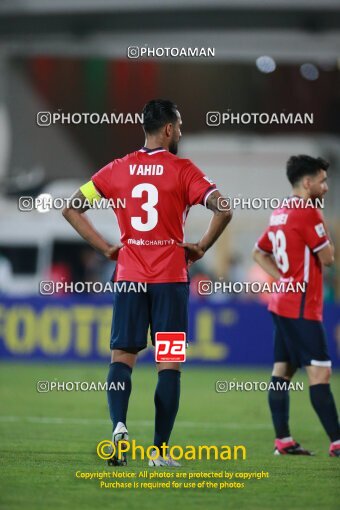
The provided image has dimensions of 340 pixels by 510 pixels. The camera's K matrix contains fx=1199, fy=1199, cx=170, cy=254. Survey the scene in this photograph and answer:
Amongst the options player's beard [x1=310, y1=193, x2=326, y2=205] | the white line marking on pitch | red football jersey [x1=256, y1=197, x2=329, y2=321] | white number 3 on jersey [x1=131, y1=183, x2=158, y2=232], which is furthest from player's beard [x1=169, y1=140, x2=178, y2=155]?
the white line marking on pitch

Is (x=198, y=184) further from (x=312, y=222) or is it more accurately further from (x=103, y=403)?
(x=103, y=403)

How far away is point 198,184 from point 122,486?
1909mm

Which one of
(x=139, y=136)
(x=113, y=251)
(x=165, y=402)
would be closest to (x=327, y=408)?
(x=165, y=402)

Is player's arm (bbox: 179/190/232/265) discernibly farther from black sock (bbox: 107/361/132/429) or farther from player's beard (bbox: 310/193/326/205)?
player's beard (bbox: 310/193/326/205)

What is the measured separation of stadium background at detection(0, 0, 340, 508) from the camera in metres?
17.7

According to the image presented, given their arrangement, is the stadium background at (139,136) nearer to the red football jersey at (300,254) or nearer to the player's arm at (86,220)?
the red football jersey at (300,254)

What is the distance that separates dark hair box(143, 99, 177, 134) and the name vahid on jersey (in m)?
0.24

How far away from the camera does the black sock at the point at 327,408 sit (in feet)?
27.6

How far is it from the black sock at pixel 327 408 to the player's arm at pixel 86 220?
1.92 metres

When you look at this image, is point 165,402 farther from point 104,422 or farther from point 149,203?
point 104,422

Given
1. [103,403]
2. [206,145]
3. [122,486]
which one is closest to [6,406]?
[103,403]

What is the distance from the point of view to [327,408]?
27.6 ft

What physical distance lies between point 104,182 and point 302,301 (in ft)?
6.23

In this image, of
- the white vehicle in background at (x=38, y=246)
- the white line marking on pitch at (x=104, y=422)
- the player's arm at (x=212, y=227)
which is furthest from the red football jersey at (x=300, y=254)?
the white vehicle in background at (x=38, y=246)
